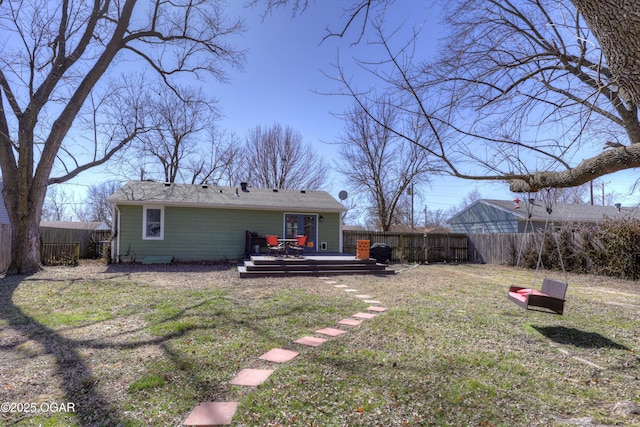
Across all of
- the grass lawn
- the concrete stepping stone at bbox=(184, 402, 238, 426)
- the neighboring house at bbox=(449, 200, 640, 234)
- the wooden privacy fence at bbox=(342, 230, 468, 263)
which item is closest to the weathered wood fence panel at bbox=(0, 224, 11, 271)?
the grass lawn

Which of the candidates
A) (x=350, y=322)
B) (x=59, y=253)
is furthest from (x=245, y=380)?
(x=59, y=253)

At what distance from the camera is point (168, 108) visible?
21516 mm

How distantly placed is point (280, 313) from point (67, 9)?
1231 cm

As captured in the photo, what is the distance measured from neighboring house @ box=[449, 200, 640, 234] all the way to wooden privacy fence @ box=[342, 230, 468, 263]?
7.10 meters

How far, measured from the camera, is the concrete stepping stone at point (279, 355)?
3490mm

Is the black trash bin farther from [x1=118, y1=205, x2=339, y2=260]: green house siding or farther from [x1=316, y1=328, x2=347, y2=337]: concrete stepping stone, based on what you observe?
[x1=316, y1=328, x2=347, y2=337]: concrete stepping stone

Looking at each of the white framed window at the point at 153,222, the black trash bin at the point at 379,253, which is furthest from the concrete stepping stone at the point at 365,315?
the white framed window at the point at 153,222

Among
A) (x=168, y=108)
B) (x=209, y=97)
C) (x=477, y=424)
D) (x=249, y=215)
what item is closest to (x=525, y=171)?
(x=477, y=424)

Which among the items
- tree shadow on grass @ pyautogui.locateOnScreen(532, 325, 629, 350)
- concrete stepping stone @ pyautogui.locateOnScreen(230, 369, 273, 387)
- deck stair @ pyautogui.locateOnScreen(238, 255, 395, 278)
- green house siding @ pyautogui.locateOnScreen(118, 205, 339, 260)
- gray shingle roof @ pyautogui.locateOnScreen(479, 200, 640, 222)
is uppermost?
gray shingle roof @ pyautogui.locateOnScreen(479, 200, 640, 222)

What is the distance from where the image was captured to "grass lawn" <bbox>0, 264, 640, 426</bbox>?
2.50 m

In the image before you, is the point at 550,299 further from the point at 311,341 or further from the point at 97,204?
the point at 97,204

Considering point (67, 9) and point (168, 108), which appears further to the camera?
point (168, 108)

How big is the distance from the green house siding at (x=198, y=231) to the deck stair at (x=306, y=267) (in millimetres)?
3599

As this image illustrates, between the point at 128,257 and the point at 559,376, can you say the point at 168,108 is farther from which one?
the point at 559,376
